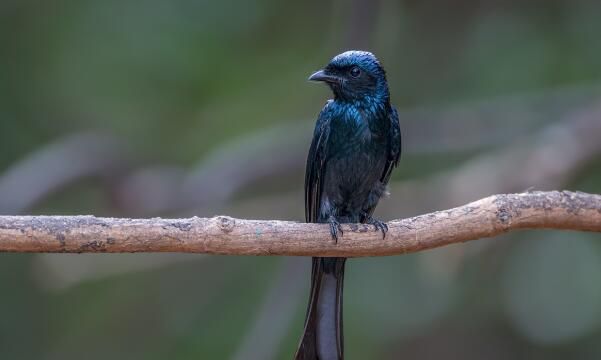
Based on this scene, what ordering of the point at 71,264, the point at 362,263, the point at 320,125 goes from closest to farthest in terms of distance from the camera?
the point at 320,125
the point at 71,264
the point at 362,263

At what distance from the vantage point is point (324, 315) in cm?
501

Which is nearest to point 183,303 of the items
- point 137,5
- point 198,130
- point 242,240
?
point 198,130

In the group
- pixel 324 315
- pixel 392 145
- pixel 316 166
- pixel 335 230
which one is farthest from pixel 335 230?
pixel 392 145

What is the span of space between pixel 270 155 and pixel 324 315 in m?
3.65

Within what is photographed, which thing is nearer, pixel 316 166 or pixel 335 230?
pixel 335 230

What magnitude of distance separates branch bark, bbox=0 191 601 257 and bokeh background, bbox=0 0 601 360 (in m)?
3.00

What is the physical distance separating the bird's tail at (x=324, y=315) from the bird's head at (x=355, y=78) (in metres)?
0.84

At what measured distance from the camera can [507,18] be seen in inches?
355

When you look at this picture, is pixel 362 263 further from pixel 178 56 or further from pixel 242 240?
pixel 242 240

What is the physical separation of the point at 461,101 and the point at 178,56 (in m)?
2.57

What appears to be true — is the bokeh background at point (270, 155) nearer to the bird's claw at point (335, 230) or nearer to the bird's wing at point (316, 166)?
the bird's wing at point (316, 166)

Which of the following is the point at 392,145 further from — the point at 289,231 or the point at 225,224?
the point at 225,224

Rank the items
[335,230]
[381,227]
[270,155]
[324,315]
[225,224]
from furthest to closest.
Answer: [270,155] → [324,315] → [381,227] → [335,230] → [225,224]

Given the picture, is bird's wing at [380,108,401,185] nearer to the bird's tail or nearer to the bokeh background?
the bird's tail
